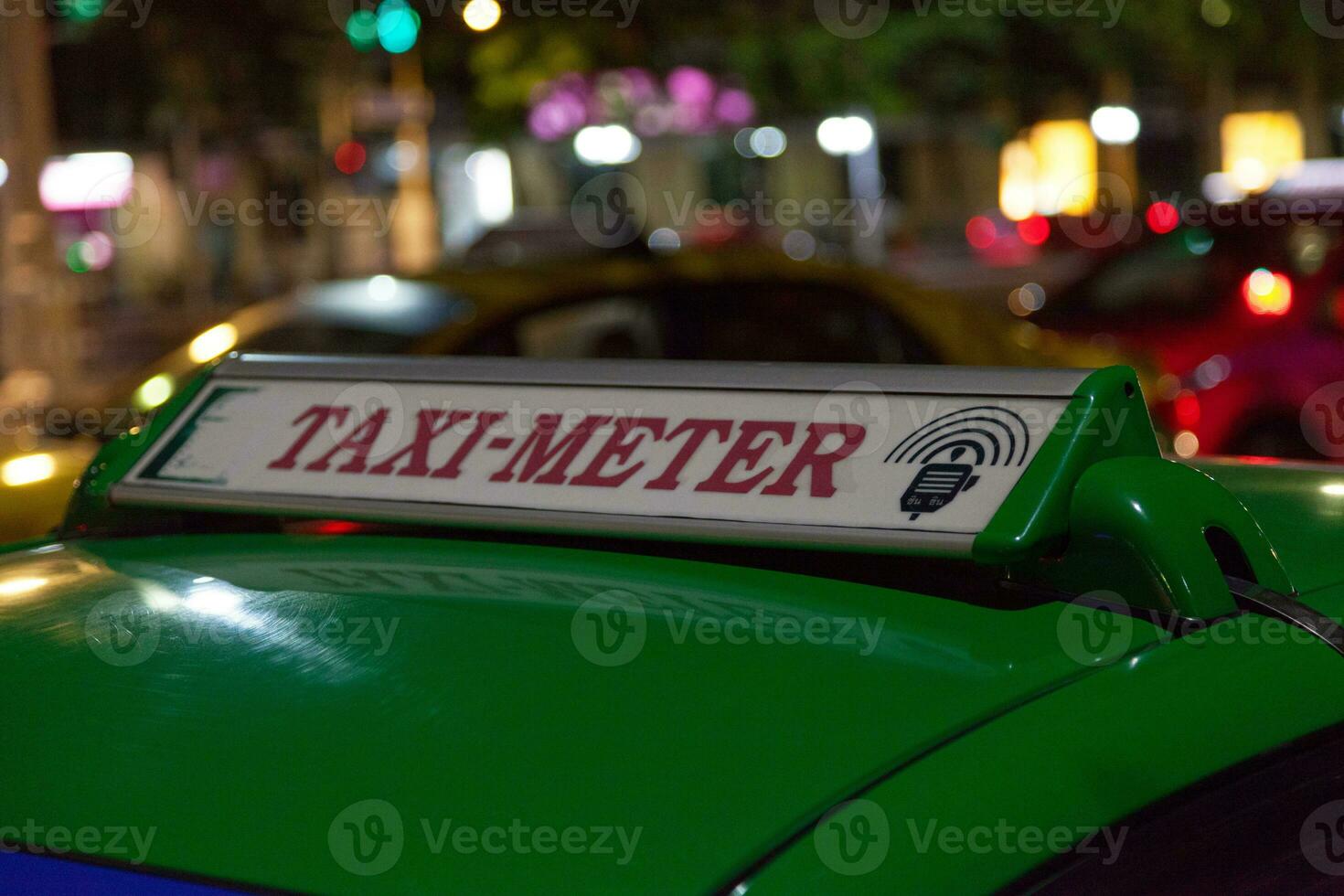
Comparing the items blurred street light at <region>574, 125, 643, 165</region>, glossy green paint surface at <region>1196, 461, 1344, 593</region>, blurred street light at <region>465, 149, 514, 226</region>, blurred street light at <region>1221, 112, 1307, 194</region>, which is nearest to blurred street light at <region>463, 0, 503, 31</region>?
glossy green paint surface at <region>1196, 461, 1344, 593</region>

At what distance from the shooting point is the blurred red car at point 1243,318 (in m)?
7.03

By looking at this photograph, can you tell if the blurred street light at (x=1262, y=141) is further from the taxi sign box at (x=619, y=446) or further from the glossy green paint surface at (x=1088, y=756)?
the glossy green paint surface at (x=1088, y=756)

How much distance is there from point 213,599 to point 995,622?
563 mm

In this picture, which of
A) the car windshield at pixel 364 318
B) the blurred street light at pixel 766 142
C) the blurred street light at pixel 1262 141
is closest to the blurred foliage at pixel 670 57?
the blurred street light at pixel 1262 141

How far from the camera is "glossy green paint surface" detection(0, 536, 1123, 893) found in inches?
33.9

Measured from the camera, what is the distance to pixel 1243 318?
7.35 metres

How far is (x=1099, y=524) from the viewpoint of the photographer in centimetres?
109

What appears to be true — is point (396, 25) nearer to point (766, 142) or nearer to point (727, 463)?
point (727, 463)

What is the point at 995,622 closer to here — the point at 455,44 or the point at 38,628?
the point at 38,628

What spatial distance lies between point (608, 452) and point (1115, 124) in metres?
33.1

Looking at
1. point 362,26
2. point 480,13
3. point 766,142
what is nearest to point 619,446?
point 480,13

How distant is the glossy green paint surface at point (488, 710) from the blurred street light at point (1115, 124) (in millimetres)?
31943

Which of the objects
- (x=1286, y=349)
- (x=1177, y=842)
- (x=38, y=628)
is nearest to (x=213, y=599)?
(x=38, y=628)

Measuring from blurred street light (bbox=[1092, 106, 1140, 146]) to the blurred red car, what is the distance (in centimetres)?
2473
